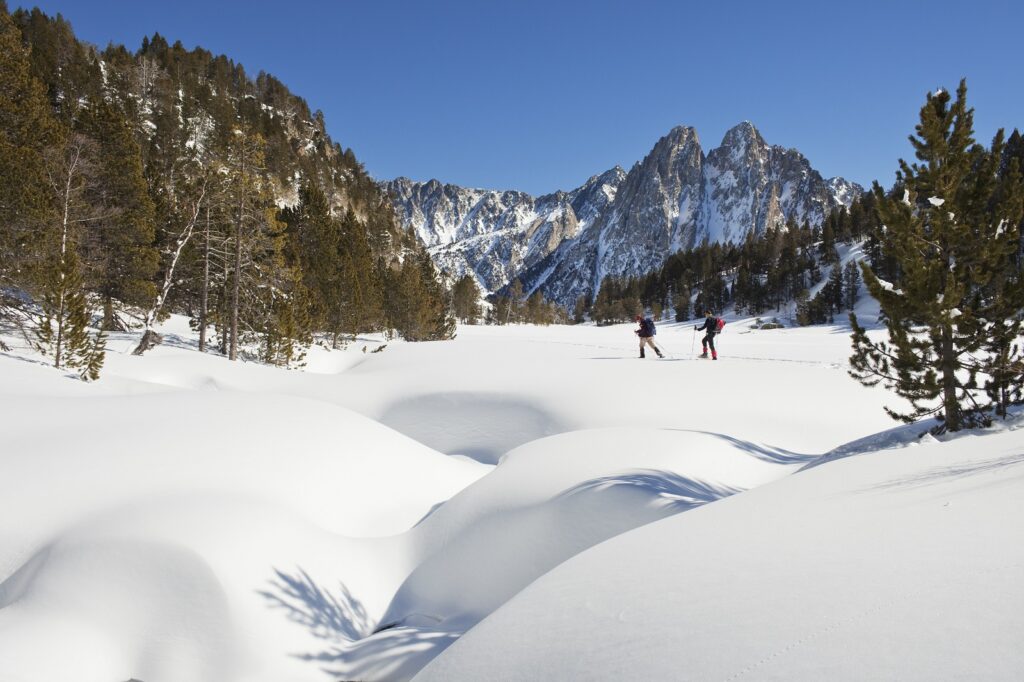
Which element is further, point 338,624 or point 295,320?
point 295,320

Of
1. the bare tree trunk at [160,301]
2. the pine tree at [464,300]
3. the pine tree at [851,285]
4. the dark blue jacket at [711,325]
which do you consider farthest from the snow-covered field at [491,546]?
the pine tree at [464,300]

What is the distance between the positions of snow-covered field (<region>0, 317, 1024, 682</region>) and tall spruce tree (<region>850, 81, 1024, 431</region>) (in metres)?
1.35

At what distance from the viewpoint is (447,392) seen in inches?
679

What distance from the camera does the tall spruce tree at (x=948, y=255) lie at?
331 inches

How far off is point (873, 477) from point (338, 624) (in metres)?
6.58

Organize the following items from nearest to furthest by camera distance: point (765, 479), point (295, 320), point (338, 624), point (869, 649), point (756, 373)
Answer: point (869, 649), point (338, 624), point (765, 479), point (756, 373), point (295, 320)

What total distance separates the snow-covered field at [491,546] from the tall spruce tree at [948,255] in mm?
1346

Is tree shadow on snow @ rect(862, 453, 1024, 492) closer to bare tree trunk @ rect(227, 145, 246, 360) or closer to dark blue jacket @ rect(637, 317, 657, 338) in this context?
dark blue jacket @ rect(637, 317, 657, 338)

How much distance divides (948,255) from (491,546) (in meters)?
9.91

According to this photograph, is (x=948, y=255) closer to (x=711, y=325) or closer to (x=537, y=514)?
(x=537, y=514)

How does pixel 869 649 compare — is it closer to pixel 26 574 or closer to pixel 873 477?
pixel 873 477

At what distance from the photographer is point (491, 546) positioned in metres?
7.14

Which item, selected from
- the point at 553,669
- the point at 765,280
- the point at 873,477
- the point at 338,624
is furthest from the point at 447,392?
the point at 765,280

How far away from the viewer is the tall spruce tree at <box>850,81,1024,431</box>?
841 cm
